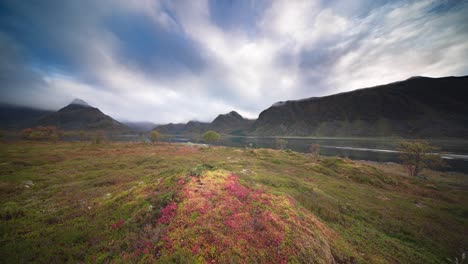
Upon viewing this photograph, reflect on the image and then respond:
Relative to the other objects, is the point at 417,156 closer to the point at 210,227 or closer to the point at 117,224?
the point at 210,227

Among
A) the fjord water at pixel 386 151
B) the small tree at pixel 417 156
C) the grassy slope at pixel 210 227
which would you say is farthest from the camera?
the fjord water at pixel 386 151

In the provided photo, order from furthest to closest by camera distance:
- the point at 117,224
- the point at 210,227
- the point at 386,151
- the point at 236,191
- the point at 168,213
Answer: the point at 386,151, the point at 236,191, the point at 117,224, the point at 168,213, the point at 210,227

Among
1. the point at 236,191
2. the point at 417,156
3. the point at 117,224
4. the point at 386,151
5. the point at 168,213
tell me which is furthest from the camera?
the point at 386,151

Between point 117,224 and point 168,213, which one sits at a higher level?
point 168,213

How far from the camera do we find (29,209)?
11.3 meters

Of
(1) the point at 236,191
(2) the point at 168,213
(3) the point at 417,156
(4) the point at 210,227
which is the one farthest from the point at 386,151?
(2) the point at 168,213

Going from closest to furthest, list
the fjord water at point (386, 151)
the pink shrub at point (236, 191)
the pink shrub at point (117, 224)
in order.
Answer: the pink shrub at point (117, 224), the pink shrub at point (236, 191), the fjord water at point (386, 151)

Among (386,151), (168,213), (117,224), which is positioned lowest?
(386,151)

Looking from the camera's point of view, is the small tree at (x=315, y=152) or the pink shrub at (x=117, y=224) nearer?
the pink shrub at (x=117, y=224)

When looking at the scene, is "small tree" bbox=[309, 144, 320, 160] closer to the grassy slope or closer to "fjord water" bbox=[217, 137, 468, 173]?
"fjord water" bbox=[217, 137, 468, 173]

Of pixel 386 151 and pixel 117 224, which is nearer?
pixel 117 224

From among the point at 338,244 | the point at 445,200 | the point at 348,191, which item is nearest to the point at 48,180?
the point at 338,244

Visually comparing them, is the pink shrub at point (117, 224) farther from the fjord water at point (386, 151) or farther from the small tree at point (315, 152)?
the fjord water at point (386, 151)

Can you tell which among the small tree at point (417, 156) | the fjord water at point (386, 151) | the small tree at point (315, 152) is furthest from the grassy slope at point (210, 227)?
the fjord water at point (386, 151)
